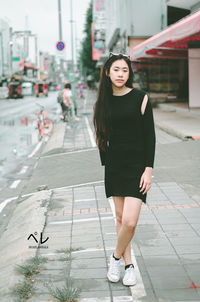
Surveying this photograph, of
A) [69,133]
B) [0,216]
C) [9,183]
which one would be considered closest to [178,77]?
[69,133]

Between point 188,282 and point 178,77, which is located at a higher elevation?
point 178,77

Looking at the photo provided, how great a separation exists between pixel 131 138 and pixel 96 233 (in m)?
1.87

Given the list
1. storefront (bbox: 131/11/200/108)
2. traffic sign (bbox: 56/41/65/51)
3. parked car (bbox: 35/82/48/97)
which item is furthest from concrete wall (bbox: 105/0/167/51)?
parked car (bbox: 35/82/48/97)

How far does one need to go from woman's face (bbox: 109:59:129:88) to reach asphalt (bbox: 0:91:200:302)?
1.61 metres

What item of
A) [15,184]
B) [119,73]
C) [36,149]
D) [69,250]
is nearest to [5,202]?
[15,184]

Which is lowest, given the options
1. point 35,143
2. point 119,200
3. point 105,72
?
point 35,143

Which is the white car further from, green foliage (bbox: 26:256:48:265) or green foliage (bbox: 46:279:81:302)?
green foliage (bbox: 46:279:81:302)

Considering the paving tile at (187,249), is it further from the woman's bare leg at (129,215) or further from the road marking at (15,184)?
the road marking at (15,184)

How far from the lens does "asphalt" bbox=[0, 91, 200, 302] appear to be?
371cm

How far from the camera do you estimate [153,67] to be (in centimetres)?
3209

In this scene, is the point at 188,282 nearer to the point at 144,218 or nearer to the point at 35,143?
the point at 144,218

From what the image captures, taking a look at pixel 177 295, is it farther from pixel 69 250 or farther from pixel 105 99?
pixel 105 99

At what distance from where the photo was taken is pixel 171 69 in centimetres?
3058

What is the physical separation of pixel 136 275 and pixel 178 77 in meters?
27.3
